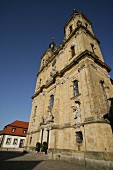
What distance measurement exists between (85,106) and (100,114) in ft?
5.15

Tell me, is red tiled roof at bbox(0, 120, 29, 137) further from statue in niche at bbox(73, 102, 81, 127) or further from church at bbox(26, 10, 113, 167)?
statue in niche at bbox(73, 102, 81, 127)

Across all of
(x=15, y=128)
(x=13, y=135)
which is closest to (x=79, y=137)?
(x=13, y=135)

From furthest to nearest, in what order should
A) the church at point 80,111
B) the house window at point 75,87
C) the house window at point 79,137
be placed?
the house window at point 75,87, the house window at point 79,137, the church at point 80,111

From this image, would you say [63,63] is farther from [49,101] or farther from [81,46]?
[49,101]

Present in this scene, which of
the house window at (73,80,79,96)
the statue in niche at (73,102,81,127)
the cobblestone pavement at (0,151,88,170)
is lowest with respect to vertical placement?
the cobblestone pavement at (0,151,88,170)

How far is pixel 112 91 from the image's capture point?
14.6m

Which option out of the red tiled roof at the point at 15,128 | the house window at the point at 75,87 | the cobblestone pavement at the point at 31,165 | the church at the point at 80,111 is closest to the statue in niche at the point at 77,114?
the church at the point at 80,111

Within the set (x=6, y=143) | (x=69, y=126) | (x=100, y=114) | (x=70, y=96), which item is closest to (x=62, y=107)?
(x=70, y=96)

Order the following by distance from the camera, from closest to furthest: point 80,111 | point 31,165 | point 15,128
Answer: point 31,165, point 80,111, point 15,128

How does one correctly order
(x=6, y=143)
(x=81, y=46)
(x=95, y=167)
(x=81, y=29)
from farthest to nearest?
(x=6, y=143)
(x=81, y=29)
(x=81, y=46)
(x=95, y=167)

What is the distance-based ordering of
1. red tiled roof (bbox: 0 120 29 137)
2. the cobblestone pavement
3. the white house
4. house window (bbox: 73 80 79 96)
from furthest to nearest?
red tiled roof (bbox: 0 120 29 137) → the white house → house window (bbox: 73 80 79 96) → the cobblestone pavement

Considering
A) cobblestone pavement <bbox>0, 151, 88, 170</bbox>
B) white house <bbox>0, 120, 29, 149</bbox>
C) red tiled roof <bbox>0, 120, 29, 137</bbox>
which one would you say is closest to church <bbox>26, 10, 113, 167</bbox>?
cobblestone pavement <bbox>0, 151, 88, 170</bbox>

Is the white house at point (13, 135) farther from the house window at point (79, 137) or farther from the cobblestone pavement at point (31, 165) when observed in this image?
the house window at point (79, 137)

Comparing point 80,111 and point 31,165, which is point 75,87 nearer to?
point 80,111
